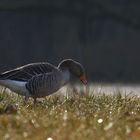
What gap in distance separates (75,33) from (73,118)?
11.4 meters

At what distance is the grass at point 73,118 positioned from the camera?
7.57 metres

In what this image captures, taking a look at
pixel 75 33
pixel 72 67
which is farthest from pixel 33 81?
pixel 75 33

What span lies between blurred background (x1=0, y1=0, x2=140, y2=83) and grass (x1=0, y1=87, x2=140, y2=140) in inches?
343

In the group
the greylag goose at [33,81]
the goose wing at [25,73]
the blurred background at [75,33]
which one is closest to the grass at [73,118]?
the greylag goose at [33,81]

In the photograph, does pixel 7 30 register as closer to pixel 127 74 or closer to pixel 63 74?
pixel 127 74

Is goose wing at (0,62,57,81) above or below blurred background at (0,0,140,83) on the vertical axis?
above

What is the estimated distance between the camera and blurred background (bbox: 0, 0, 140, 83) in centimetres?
1920

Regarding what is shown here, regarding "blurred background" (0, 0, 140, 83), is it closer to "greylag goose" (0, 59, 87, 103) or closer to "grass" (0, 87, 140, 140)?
"greylag goose" (0, 59, 87, 103)

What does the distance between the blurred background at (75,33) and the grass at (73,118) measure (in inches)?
343

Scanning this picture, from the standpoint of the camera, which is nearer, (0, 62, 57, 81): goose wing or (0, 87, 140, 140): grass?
(0, 87, 140, 140): grass

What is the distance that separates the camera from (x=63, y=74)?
1169 cm

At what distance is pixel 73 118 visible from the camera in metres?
8.29

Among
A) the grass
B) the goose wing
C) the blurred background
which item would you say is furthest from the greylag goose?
the blurred background

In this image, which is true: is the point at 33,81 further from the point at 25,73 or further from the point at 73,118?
the point at 73,118
